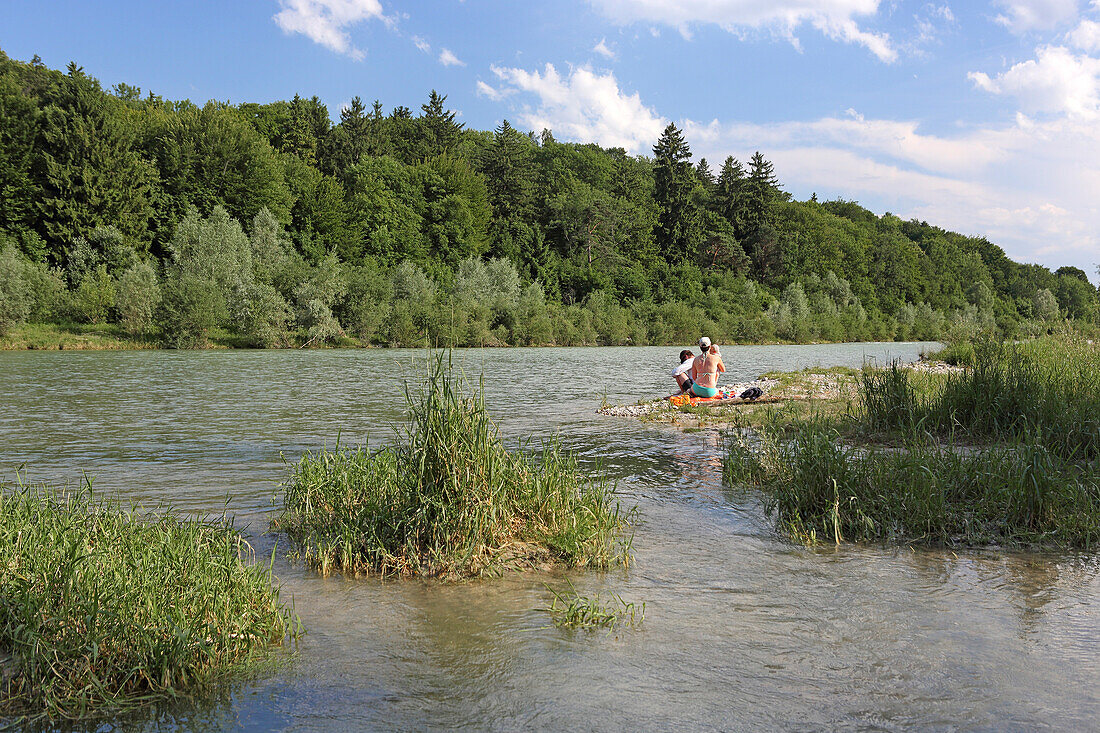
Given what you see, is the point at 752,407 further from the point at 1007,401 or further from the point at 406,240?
the point at 406,240

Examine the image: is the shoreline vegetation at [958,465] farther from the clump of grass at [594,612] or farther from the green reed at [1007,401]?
the clump of grass at [594,612]

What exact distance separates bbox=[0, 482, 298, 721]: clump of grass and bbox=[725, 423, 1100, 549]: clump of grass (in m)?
5.33

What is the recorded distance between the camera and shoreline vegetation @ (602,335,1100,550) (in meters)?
7.22

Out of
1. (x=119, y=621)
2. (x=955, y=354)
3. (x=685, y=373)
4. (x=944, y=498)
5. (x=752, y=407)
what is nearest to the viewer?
(x=119, y=621)

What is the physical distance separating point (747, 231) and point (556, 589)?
381 ft

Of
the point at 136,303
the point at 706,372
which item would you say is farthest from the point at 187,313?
the point at 706,372

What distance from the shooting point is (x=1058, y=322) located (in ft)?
48.7

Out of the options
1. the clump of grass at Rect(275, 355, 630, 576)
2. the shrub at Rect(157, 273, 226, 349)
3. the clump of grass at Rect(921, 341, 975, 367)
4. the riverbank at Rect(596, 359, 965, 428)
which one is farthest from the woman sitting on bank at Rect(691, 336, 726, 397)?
the shrub at Rect(157, 273, 226, 349)

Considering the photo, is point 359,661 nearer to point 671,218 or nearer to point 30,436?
point 30,436

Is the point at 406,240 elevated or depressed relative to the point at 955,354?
elevated

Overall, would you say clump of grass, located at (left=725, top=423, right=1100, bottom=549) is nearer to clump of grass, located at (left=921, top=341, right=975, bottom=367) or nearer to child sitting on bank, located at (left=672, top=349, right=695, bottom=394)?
child sitting on bank, located at (left=672, top=349, right=695, bottom=394)

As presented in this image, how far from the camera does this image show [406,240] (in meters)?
87.9

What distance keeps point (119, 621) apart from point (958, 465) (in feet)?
25.2

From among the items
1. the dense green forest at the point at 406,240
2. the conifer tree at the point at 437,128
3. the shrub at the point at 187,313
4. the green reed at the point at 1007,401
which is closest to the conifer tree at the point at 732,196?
the dense green forest at the point at 406,240
